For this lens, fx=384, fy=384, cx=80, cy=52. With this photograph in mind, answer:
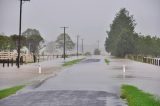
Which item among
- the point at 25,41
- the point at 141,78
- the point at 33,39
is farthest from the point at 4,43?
the point at 141,78

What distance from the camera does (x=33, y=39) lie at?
571 ft

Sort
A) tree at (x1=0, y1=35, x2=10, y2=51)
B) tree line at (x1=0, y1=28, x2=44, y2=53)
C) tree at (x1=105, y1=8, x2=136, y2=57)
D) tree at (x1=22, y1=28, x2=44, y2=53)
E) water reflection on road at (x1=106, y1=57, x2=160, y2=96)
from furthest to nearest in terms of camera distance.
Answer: tree at (x1=22, y1=28, x2=44, y2=53)
tree line at (x1=0, y1=28, x2=44, y2=53)
tree at (x1=0, y1=35, x2=10, y2=51)
tree at (x1=105, y1=8, x2=136, y2=57)
water reflection on road at (x1=106, y1=57, x2=160, y2=96)

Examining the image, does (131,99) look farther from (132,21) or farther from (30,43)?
(30,43)

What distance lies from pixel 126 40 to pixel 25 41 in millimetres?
65931

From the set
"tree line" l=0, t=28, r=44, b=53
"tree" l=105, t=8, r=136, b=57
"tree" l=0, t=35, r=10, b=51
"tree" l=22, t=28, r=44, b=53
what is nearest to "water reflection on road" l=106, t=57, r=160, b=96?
"tree" l=105, t=8, r=136, b=57

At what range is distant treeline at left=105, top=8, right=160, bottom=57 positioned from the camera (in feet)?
346

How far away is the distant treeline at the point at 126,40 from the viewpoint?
10538 centimetres

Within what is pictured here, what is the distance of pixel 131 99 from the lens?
1460 cm

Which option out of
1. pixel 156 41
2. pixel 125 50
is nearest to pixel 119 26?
pixel 125 50

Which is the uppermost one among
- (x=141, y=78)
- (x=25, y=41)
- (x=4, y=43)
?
(x=25, y=41)

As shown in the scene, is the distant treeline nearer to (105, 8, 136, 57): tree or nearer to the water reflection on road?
(105, 8, 136, 57): tree

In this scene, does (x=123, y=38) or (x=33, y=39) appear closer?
A: (x=123, y=38)

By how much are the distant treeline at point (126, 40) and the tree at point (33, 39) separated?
40.5 metres

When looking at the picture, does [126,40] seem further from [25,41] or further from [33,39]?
[33,39]
